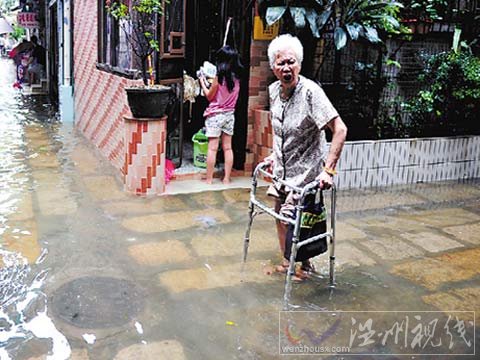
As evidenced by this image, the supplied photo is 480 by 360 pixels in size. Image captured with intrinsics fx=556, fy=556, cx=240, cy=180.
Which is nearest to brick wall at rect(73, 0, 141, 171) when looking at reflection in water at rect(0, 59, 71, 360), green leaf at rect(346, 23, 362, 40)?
reflection in water at rect(0, 59, 71, 360)

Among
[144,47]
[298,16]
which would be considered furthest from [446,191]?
[144,47]

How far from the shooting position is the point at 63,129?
9539 mm

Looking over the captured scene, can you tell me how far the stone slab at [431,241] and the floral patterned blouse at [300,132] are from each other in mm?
1493

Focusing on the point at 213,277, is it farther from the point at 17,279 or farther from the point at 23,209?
the point at 23,209

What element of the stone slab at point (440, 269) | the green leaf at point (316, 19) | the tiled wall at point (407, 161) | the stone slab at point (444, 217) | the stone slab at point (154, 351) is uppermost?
the green leaf at point (316, 19)

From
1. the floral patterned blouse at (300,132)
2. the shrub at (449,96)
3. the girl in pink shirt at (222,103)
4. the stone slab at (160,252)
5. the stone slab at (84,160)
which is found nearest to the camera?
the floral patterned blouse at (300,132)

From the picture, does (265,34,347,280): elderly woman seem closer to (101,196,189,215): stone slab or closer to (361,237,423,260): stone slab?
(361,237,423,260): stone slab

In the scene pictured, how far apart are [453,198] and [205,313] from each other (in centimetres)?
381

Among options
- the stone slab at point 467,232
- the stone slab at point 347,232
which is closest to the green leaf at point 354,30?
the stone slab at point 347,232

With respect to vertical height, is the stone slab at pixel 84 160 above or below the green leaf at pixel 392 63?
below

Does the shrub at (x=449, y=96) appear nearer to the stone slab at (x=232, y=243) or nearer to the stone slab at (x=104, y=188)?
the stone slab at (x=232, y=243)

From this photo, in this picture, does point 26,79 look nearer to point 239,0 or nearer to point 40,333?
point 239,0

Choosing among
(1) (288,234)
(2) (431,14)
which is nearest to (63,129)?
(2) (431,14)

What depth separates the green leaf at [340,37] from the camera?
576 centimetres
